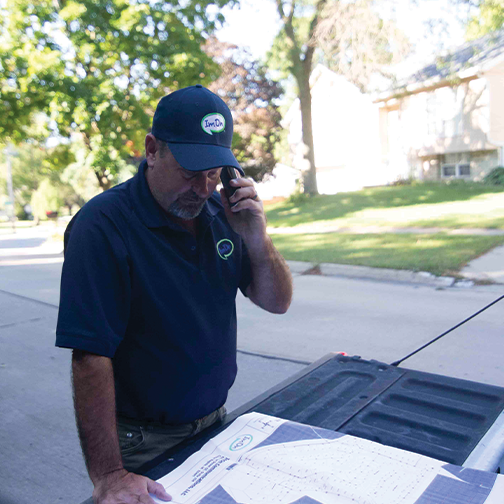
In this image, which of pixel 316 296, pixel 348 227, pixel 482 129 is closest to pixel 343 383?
pixel 316 296

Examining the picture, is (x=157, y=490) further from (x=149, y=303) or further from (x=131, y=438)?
(x=149, y=303)

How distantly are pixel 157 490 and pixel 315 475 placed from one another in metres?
0.41

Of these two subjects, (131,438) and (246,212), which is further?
(246,212)

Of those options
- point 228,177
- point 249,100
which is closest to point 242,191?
point 228,177

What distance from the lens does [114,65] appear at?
15664 millimetres

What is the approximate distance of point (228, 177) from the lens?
1.87 m

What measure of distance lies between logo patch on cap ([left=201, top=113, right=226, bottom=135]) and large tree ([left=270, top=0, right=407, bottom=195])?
1916 centimetres

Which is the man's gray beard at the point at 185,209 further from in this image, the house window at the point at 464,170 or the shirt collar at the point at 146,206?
the house window at the point at 464,170

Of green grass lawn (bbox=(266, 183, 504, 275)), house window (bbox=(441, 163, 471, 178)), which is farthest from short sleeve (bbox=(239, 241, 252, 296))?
house window (bbox=(441, 163, 471, 178))

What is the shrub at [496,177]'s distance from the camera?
866 inches

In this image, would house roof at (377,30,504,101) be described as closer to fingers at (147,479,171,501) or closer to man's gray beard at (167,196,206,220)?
man's gray beard at (167,196,206,220)

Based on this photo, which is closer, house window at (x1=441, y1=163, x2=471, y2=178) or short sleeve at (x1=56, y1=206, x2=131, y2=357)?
short sleeve at (x1=56, y1=206, x2=131, y2=357)

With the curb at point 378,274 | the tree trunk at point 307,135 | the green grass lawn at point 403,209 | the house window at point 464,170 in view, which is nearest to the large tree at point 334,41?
the tree trunk at point 307,135

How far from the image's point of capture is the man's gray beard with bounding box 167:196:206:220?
5.67ft
